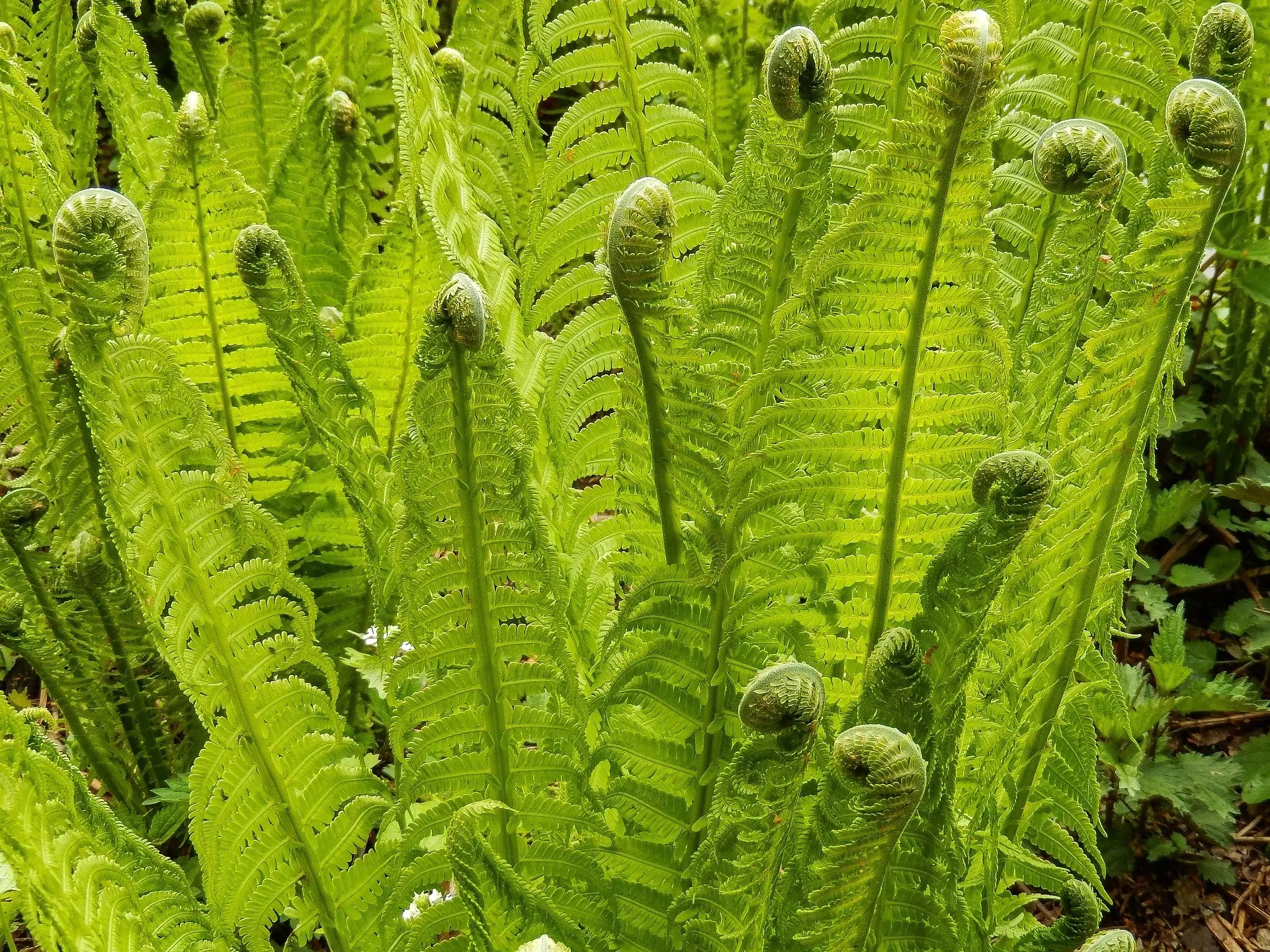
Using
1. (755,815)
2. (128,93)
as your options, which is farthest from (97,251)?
(128,93)

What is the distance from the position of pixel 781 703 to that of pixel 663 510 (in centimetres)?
30

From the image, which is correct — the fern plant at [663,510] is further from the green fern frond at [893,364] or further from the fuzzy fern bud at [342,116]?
the fuzzy fern bud at [342,116]

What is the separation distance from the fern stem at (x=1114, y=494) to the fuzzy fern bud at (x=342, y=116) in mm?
1143

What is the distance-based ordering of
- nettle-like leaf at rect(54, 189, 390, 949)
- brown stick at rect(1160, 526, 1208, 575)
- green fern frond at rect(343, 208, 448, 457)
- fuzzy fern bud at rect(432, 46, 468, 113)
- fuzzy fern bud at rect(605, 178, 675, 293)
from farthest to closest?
1. brown stick at rect(1160, 526, 1208, 575)
2. fuzzy fern bud at rect(432, 46, 468, 113)
3. green fern frond at rect(343, 208, 448, 457)
4. nettle-like leaf at rect(54, 189, 390, 949)
5. fuzzy fern bud at rect(605, 178, 675, 293)

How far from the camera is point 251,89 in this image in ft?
5.96

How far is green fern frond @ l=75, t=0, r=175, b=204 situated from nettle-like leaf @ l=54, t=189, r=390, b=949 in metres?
0.67

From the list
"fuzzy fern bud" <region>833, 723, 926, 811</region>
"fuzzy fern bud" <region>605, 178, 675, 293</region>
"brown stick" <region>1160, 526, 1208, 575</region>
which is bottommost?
"brown stick" <region>1160, 526, 1208, 575</region>

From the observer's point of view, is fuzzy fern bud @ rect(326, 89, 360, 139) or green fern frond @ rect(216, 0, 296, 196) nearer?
fuzzy fern bud @ rect(326, 89, 360, 139)

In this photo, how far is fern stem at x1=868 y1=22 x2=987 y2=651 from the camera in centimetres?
77

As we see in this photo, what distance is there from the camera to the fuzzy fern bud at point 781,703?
0.73 meters

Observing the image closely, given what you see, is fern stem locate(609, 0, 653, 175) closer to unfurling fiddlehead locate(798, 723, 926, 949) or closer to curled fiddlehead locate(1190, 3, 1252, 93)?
curled fiddlehead locate(1190, 3, 1252, 93)

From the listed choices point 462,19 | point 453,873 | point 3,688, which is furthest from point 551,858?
point 3,688

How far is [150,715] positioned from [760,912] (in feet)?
3.16

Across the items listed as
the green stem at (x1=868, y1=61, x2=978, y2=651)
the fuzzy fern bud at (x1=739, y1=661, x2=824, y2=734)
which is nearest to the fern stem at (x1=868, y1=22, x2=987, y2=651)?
the green stem at (x1=868, y1=61, x2=978, y2=651)
